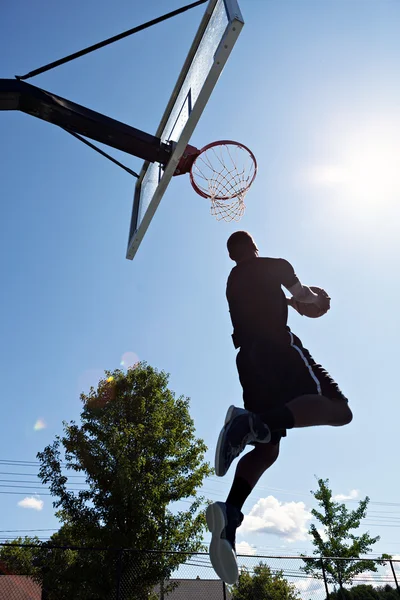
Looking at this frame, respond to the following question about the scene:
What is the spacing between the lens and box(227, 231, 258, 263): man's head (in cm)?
263

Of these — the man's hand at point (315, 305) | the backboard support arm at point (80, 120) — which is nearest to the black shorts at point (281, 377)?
the man's hand at point (315, 305)

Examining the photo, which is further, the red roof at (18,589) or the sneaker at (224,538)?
the red roof at (18,589)

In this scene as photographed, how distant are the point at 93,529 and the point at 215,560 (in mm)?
14704

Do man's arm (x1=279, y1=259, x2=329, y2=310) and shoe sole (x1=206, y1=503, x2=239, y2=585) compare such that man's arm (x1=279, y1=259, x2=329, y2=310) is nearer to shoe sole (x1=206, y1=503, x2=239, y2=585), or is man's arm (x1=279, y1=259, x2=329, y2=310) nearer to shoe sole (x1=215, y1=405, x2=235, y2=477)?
shoe sole (x1=215, y1=405, x2=235, y2=477)

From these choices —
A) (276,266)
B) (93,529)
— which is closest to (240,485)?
(276,266)

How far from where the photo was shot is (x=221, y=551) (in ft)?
6.47

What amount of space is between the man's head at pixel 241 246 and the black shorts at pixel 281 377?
626 mm

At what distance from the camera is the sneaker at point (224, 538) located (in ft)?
6.48

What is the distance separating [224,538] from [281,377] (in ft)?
2.65

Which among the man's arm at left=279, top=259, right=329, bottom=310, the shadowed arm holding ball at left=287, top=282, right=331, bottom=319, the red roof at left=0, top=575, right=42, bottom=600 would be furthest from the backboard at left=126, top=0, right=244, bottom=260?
the red roof at left=0, top=575, right=42, bottom=600

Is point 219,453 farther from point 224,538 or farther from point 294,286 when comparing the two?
point 294,286

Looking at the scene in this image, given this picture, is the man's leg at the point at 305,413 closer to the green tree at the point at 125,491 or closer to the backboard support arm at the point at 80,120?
the backboard support arm at the point at 80,120

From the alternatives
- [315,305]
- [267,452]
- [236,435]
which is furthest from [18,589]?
[315,305]

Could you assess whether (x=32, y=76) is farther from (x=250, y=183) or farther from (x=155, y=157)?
(x=250, y=183)
